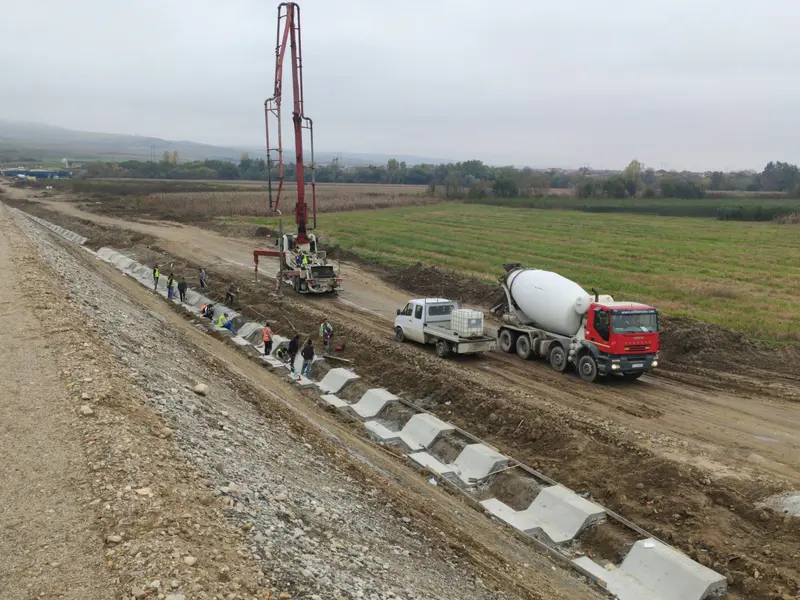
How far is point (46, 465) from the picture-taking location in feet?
33.7

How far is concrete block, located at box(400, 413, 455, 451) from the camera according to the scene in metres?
17.2

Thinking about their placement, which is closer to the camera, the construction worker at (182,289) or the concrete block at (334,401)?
the concrete block at (334,401)

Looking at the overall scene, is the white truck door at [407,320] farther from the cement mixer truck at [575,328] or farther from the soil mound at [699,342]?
the soil mound at [699,342]

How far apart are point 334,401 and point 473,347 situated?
539cm

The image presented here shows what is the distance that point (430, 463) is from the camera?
1612cm

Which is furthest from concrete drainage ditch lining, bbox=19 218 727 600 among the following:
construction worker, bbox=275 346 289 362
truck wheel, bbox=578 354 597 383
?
truck wheel, bbox=578 354 597 383

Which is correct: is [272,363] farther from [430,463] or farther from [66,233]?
[66,233]

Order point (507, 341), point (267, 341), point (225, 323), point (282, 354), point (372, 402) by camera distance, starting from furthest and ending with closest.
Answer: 1. point (225, 323)
2. point (507, 341)
3. point (267, 341)
4. point (282, 354)
5. point (372, 402)

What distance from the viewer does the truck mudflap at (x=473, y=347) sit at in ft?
74.8

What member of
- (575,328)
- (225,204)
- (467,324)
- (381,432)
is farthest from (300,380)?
(225,204)

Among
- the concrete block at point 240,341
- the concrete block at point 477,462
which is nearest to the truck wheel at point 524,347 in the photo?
the concrete block at point 477,462

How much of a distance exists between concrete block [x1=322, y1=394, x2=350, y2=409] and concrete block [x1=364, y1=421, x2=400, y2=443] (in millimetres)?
1396

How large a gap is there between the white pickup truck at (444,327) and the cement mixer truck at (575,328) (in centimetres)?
122

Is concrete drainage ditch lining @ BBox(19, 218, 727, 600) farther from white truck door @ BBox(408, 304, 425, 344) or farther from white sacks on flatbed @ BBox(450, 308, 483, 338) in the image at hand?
white sacks on flatbed @ BBox(450, 308, 483, 338)
